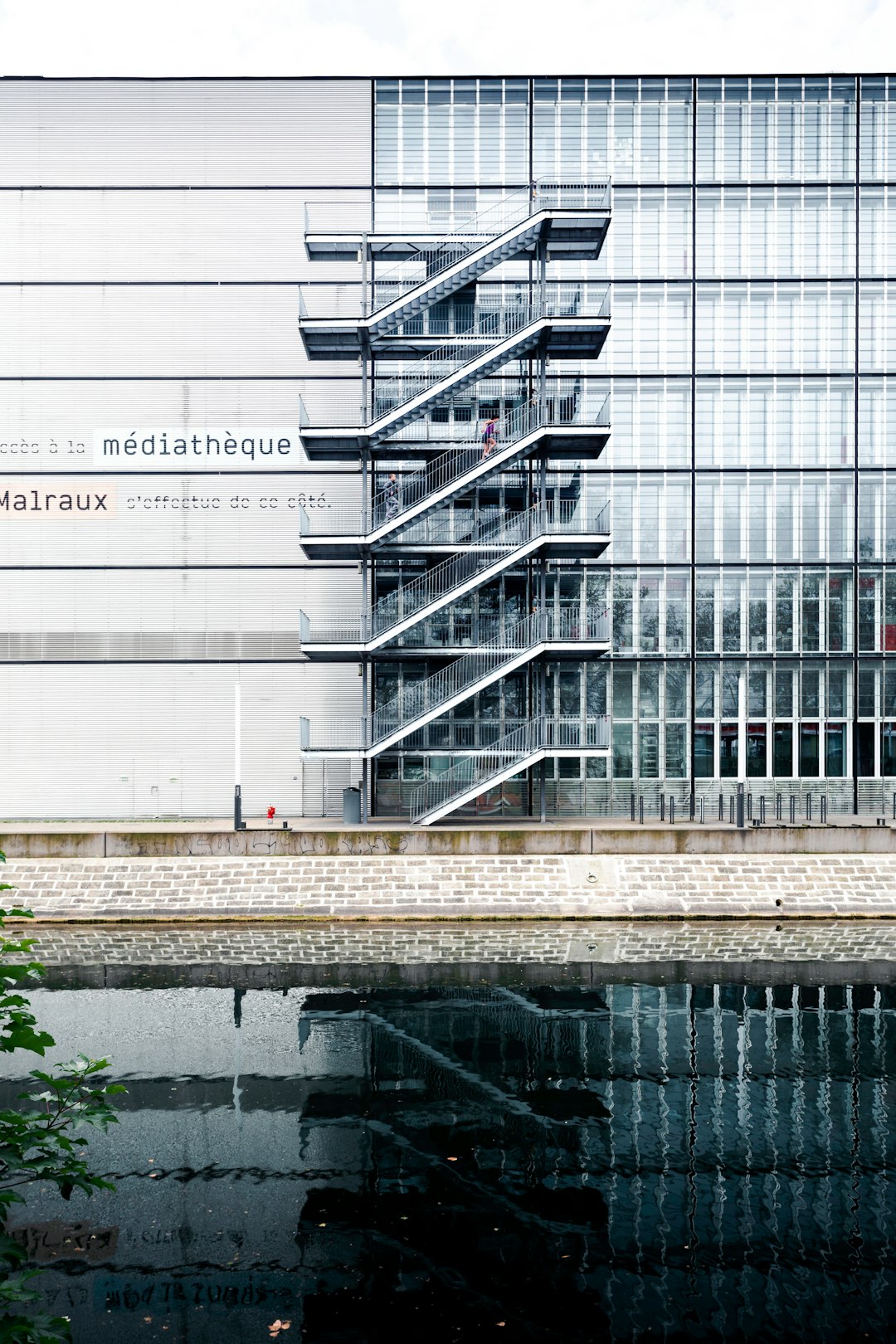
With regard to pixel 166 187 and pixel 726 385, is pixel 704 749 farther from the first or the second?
pixel 166 187

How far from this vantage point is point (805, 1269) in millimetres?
8758

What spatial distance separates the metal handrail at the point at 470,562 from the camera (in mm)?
28266

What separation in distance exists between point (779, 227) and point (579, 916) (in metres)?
24.7

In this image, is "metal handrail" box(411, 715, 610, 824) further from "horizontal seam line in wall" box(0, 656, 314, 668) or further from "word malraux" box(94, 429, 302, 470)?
"word malraux" box(94, 429, 302, 470)

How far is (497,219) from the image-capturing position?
32.0 m

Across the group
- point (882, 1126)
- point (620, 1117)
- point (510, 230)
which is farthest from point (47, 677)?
point (882, 1126)

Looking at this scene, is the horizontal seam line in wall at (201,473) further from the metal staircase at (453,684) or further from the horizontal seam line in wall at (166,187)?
the horizontal seam line in wall at (166,187)

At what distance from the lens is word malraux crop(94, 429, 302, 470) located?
1264 inches

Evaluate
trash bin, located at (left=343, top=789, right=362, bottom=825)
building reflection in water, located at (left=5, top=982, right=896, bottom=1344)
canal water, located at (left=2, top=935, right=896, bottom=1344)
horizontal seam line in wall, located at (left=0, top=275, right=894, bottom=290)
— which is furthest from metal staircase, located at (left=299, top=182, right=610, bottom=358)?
building reflection in water, located at (left=5, top=982, right=896, bottom=1344)

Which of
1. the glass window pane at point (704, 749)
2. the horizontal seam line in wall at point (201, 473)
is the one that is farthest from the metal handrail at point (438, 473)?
the glass window pane at point (704, 749)

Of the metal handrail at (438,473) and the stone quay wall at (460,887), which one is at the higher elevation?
the metal handrail at (438,473)

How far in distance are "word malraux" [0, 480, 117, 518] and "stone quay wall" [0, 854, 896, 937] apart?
13317 millimetres

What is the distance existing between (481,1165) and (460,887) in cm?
1229

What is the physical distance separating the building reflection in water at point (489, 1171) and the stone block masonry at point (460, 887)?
19.2 ft
